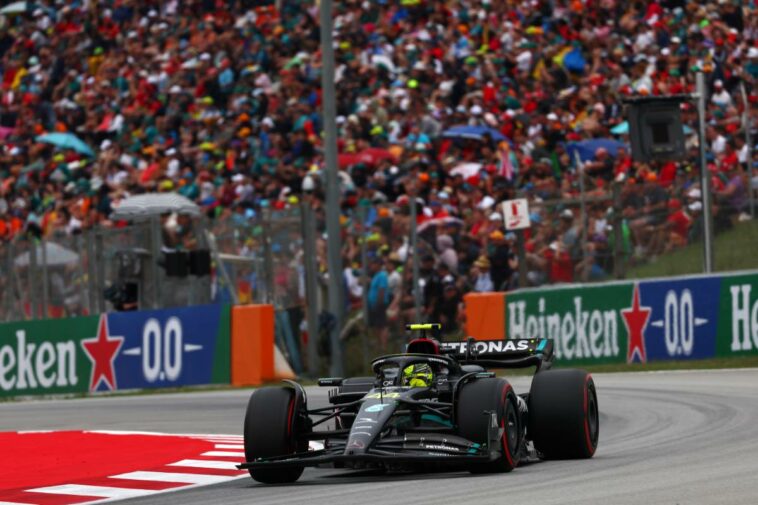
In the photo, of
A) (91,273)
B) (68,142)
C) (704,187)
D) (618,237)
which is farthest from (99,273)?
(704,187)

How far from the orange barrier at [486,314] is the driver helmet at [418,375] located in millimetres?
12369

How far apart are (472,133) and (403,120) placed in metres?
1.98

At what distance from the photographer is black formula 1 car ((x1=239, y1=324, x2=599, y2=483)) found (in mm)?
9703

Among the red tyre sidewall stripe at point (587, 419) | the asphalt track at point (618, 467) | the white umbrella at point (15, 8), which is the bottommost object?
the asphalt track at point (618, 467)

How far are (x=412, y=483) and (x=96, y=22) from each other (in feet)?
92.7

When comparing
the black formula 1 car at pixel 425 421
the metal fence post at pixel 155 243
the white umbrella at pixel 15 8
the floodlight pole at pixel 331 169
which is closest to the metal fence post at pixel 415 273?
the floodlight pole at pixel 331 169

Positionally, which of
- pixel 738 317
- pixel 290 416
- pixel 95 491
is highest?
pixel 738 317

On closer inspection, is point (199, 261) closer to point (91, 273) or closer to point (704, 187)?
point (91, 273)

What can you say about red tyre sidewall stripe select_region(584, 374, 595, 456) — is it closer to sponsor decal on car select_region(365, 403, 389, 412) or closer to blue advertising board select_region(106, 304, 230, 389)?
sponsor decal on car select_region(365, 403, 389, 412)

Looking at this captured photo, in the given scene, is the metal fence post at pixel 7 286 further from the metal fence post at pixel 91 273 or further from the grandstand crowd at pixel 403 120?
the grandstand crowd at pixel 403 120

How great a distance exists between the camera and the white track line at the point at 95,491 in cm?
1020

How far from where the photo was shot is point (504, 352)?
11922mm

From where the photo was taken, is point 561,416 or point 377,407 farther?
point 561,416

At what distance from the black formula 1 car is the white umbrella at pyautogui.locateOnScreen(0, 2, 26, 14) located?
28744 mm
